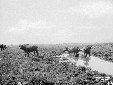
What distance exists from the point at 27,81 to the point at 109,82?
278 inches

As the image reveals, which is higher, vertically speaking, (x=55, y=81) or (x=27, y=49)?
(x=27, y=49)

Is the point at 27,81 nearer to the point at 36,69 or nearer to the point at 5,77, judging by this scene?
the point at 5,77

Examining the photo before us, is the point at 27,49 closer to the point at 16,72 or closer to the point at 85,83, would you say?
the point at 16,72

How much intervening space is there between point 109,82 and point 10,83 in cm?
840

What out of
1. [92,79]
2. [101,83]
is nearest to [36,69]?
[92,79]

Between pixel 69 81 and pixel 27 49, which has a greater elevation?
pixel 27 49

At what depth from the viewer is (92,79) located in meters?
14.6

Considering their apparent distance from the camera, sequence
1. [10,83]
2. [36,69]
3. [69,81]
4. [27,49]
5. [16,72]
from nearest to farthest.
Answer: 1. [10,83]
2. [69,81]
3. [16,72]
4. [36,69]
5. [27,49]

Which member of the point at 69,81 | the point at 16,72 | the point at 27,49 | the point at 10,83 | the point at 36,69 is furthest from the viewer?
the point at 27,49

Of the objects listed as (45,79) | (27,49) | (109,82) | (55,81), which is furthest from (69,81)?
(27,49)

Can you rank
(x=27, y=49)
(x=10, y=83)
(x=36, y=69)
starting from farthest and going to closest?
1. (x=27, y=49)
2. (x=36, y=69)
3. (x=10, y=83)

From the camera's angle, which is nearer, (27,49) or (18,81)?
(18,81)

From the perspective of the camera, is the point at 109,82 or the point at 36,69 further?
the point at 36,69

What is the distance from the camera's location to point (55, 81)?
43.9ft
